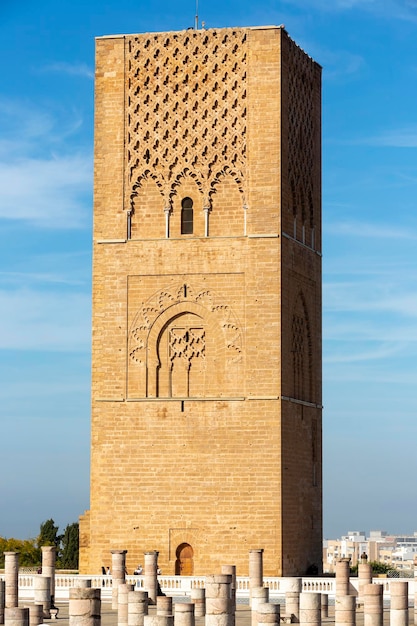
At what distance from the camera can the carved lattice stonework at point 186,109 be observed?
117ft

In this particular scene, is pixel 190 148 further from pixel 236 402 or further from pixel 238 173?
pixel 236 402

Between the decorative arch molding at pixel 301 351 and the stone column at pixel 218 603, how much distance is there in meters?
12.6

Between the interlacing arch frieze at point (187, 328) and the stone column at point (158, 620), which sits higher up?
the interlacing arch frieze at point (187, 328)

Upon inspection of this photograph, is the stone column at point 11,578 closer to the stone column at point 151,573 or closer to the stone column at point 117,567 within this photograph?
the stone column at point 117,567

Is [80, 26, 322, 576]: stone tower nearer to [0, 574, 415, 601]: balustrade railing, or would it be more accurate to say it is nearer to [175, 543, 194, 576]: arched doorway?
[175, 543, 194, 576]: arched doorway

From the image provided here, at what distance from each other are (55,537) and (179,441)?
74.7 ft

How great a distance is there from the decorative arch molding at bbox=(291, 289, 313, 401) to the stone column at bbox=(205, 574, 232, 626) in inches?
495

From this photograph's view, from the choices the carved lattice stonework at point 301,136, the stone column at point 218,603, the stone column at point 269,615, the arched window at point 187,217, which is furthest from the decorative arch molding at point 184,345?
the stone column at point 269,615

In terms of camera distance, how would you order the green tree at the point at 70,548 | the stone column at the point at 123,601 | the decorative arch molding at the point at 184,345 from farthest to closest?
the green tree at the point at 70,548, the decorative arch molding at the point at 184,345, the stone column at the point at 123,601

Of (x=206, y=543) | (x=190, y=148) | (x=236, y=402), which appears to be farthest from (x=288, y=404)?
(x=190, y=148)

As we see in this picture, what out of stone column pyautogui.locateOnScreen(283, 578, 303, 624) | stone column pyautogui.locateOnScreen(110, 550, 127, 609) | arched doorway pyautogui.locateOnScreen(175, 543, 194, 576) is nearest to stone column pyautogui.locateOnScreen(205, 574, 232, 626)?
stone column pyautogui.locateOnScreen(283, 578, 303, 624)

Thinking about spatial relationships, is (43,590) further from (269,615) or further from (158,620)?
(158,620)

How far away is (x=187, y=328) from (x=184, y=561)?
4919 mm

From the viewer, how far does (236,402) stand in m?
34.9
